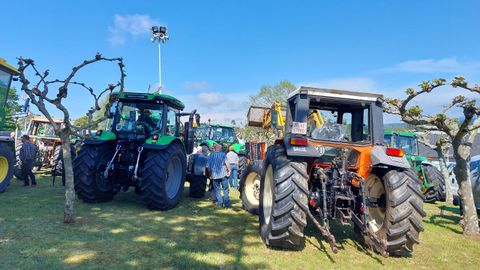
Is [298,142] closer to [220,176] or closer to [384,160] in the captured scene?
[384,160]

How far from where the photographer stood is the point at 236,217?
24.6 ft

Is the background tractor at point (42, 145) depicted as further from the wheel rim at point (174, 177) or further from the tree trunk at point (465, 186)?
the tree trunk at point (465, 186)

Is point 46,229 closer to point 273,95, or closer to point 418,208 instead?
point 418,208

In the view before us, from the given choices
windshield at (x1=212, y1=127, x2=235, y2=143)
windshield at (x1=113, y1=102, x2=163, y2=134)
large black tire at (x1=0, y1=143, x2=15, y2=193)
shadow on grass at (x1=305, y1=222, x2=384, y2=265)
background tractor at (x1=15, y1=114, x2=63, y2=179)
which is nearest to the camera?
shadow on grass at (x1=305, y1=222, x2=384, y2=265)

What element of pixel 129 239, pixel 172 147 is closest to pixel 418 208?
pixel 129 239

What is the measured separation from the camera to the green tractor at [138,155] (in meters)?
7.34

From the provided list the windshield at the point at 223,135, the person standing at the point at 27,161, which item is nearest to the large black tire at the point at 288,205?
the person standing at the point at 27,161

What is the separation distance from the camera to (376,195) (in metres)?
5.80

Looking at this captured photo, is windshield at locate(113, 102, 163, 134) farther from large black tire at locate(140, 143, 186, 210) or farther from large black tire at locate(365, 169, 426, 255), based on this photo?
large black tire at locate(365, 169, 426, 255)

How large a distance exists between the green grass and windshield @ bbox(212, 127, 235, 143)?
8695mm

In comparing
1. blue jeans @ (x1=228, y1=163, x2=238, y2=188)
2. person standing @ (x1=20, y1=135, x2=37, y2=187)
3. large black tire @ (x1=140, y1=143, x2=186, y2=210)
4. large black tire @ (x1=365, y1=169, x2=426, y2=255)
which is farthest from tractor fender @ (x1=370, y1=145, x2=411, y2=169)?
person standing @ (x1=20, y1=135, x2=37, y2=187)

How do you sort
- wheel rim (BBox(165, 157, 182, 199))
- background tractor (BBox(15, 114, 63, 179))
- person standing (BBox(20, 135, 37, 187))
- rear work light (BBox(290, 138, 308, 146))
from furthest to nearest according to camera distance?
background tractor (BBox(15, 114, 63, 179)) → person standing (BBox(20, 135, 37, 187)) → wheel rim (BBox(165, 157, 182, 199)) → rear work light (BBox(290, 138, 308, 146))

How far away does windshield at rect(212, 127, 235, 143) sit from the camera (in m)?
16.4

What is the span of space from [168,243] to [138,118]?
4071 mm
